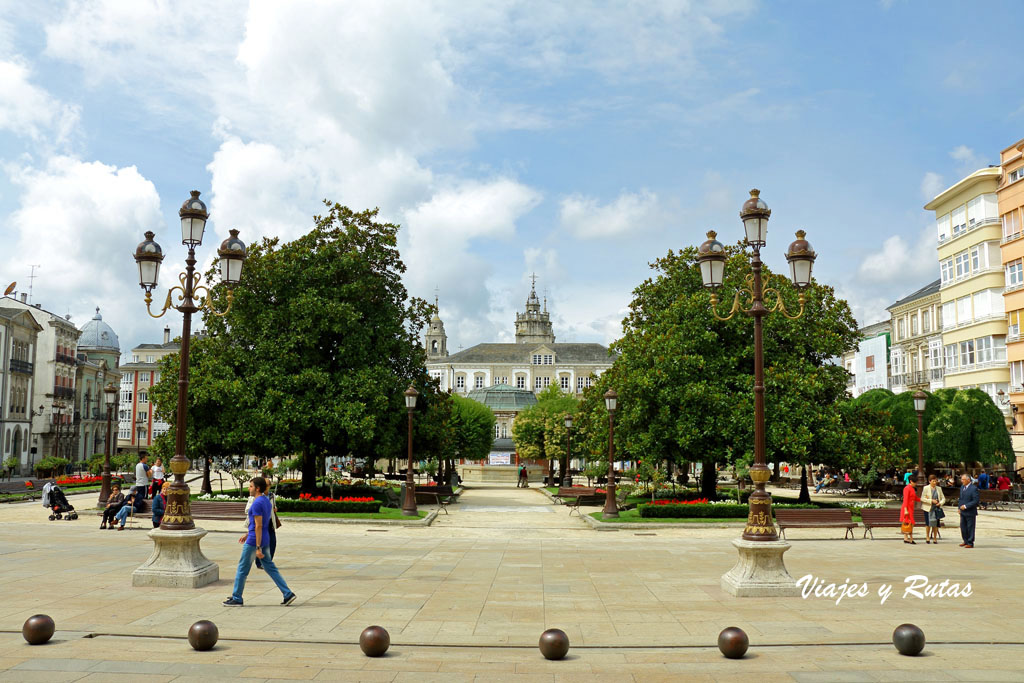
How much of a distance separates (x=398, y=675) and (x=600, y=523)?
17724 mm

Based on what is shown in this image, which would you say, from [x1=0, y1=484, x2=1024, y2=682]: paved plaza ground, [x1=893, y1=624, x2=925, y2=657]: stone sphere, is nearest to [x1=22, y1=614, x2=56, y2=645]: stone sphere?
[x1=0, y1=484, x2=1024, y2=682]: paved plaza ground

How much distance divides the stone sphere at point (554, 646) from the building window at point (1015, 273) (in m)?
41.3

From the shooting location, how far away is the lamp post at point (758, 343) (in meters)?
12.2

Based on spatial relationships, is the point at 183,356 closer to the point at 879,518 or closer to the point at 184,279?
the point at 184,279

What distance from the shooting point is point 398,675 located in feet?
25.4

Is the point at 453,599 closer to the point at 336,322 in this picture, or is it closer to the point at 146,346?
the point at 336,322

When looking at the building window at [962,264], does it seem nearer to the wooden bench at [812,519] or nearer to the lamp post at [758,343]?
the wooden bench at [812,519]

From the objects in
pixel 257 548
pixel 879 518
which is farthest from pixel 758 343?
pixel 879 518

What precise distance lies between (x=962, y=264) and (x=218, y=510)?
142 feet

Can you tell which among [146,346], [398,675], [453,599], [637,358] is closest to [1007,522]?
[637,358]

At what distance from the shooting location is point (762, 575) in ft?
39.9

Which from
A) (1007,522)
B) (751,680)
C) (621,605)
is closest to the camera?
(751,680)

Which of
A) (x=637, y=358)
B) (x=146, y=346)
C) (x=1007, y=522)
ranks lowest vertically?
(x=1007, y=522)

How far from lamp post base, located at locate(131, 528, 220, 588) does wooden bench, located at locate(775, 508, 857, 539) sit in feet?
45.2
